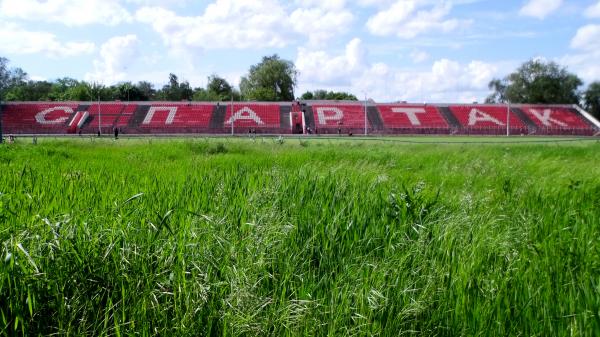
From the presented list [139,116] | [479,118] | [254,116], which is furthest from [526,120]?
[139,116]

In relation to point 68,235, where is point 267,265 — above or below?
below

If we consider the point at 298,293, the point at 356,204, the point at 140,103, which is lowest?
the point at 298,293

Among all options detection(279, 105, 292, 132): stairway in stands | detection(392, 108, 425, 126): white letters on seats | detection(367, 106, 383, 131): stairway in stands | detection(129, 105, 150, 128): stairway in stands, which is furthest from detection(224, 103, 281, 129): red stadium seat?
detection(392, 108, 425, 126): white letters on seats

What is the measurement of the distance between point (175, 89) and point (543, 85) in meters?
61.9

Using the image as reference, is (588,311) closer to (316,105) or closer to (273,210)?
(273,210)

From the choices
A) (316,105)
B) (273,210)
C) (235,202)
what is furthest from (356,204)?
(316,105)

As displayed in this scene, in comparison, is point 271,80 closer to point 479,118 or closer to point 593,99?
point 479,118

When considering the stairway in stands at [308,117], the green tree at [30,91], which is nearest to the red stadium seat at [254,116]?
the stairway in stands at [308,117]

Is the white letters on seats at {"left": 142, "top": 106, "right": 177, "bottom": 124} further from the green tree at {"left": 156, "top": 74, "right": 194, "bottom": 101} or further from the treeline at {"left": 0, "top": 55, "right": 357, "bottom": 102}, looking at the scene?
the green tree at {"left": 156, "top": 74, "right": 194, "bottom": 101}

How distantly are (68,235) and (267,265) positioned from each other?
104 centimetres

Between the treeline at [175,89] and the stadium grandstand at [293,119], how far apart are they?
19766 mm

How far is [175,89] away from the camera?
298ft

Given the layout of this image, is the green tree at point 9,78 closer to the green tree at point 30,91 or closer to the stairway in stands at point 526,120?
the green tree at point 30,91

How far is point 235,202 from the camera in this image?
3664mm
